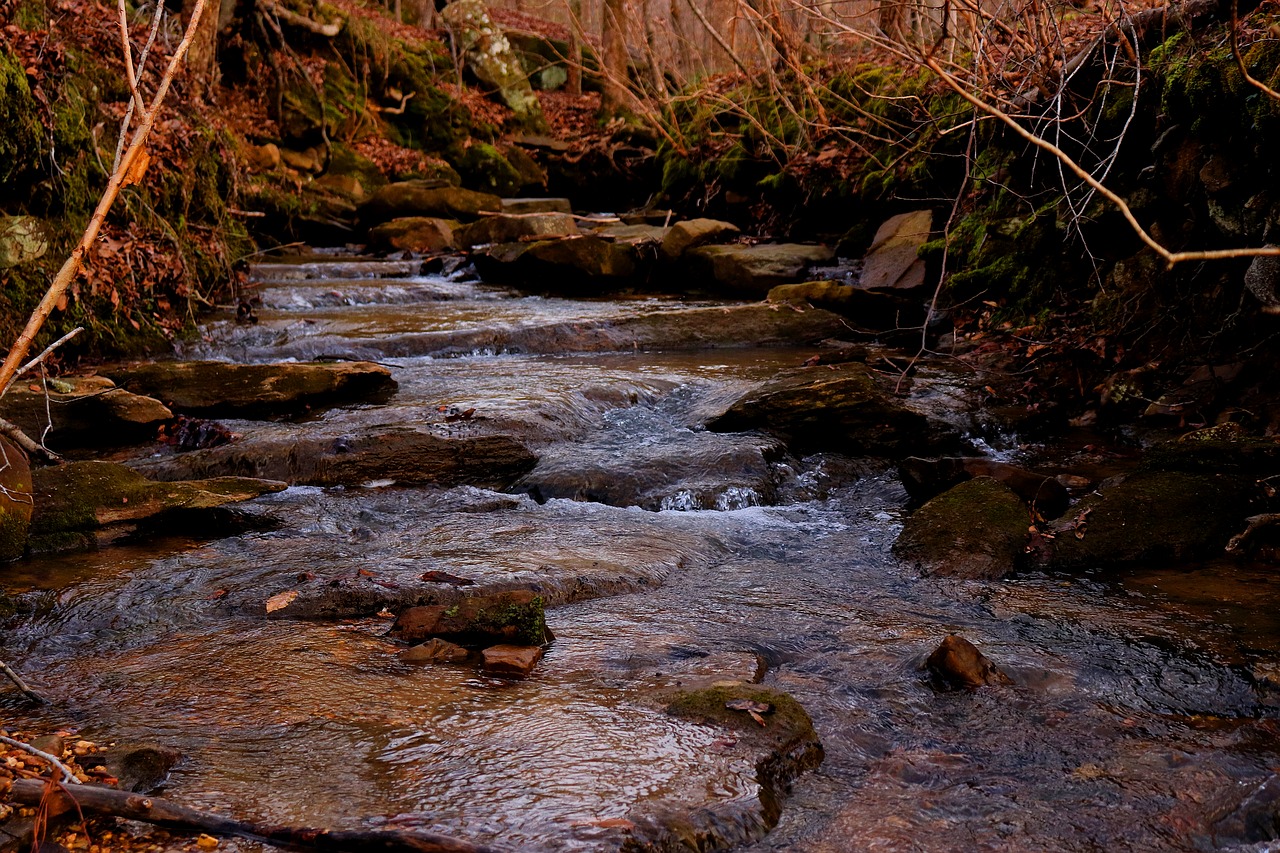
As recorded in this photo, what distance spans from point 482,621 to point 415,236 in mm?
12011

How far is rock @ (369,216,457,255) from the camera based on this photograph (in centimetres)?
1420

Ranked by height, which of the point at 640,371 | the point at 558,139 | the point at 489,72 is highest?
the point at 489,72

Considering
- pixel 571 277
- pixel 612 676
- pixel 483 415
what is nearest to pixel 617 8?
pixel 571 277

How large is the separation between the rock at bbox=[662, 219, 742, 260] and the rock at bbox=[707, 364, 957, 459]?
600 centimetres

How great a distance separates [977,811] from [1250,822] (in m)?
0.61

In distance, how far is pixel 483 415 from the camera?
608 centimetres

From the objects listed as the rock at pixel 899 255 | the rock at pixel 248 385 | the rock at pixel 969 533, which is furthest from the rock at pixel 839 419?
the rock at pixel 899 255

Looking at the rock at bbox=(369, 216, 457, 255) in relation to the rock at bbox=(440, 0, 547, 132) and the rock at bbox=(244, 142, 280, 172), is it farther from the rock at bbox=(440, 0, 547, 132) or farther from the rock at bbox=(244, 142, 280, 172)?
the rock at bbox=(440, 0, 547, 132)

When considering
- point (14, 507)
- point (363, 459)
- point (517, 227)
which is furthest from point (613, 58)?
point (14, 507)

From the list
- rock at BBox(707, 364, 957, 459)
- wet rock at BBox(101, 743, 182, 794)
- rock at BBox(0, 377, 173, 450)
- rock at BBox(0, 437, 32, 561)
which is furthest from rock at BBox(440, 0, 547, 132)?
wet rock at BBox(101, 743, 182, 794)

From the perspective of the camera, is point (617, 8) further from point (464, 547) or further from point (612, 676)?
point (612, 676)

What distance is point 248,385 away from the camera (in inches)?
255

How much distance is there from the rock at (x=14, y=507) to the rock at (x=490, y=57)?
64.7ft

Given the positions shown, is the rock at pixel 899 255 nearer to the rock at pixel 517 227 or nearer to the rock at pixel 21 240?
the rock at pixel 517 227
